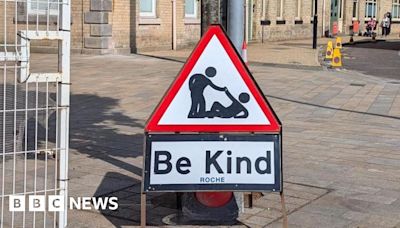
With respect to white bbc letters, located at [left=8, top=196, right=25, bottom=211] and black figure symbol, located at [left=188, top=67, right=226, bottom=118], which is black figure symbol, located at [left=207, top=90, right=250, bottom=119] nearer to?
black figure symbol, located at [left=188, top=67, right=226, bottom=118]

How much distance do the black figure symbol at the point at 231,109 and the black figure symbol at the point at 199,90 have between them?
0.07 meters

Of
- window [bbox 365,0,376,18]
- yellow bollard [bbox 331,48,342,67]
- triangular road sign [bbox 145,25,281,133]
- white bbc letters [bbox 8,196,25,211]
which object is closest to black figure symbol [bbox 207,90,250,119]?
triangular road sign [bbox 145,25,281,133]

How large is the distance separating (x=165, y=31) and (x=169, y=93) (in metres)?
20.5

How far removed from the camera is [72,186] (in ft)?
19.7

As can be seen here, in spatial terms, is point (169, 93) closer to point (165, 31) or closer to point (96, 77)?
point (96, 77)

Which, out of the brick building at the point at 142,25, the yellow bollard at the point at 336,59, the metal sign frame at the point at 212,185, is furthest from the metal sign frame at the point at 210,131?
the yellow bollard at the point at 336,59

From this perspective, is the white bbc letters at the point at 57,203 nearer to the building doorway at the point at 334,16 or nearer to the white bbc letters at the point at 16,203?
the white bbc letters at the point at 16,203

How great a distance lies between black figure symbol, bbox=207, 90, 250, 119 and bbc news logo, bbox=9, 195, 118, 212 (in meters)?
1.28

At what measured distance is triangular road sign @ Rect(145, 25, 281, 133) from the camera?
460cm

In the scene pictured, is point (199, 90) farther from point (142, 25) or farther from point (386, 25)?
point (386, 25)

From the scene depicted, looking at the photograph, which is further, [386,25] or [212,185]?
[386,25]

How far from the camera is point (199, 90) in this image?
4.62m

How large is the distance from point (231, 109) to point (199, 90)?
0.89ft

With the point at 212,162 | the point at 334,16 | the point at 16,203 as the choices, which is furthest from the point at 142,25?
the point at 334,16
